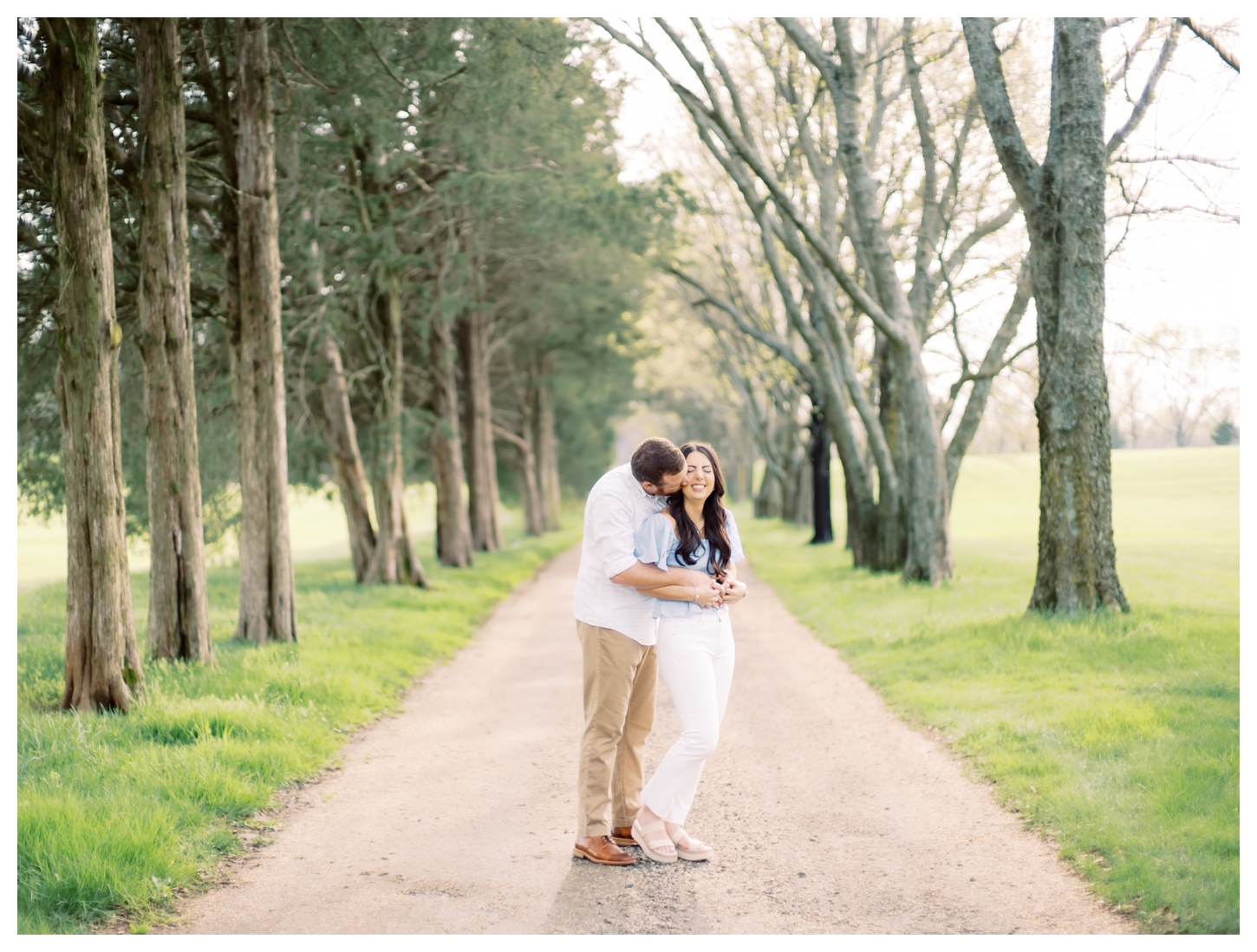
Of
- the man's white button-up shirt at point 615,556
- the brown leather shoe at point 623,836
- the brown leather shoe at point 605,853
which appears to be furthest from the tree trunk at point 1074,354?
the brown leather shoe at point 605,853

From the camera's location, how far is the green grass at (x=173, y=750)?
4.25m

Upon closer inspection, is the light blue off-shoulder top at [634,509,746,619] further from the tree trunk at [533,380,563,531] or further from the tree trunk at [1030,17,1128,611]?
the tree trunk at [533,380,563,531]

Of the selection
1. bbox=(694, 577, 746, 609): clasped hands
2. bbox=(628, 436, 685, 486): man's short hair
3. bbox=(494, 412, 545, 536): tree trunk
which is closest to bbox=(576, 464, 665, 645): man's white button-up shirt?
bbox=(628, 436, 685, 486): man's short hair

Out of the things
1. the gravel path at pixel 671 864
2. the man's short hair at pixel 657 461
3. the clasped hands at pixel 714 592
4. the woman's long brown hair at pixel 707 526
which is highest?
the man's short hair at pixel 657 461

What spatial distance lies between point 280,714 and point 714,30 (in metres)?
11.0

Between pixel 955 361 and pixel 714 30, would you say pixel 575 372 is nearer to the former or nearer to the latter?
pixel 955 361

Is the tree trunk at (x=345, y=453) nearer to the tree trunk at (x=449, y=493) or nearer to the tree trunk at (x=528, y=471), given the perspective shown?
the tree trunk at (x=449, y=493)

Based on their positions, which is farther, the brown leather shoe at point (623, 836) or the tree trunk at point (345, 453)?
the tree trunk at point (345, 453)

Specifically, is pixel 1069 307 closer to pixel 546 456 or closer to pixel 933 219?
pixel 933 219

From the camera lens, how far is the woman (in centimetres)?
454

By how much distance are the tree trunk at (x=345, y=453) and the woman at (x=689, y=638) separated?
1133 centimetres

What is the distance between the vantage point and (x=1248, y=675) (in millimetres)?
5398

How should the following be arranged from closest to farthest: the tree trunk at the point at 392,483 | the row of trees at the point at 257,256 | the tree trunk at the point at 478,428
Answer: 1. the row of trees at the point at 257,256
2. the tree trunk at the point at 392,483
3. the tree trunk at the point at 478,428

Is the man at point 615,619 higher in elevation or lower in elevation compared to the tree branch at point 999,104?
lower
